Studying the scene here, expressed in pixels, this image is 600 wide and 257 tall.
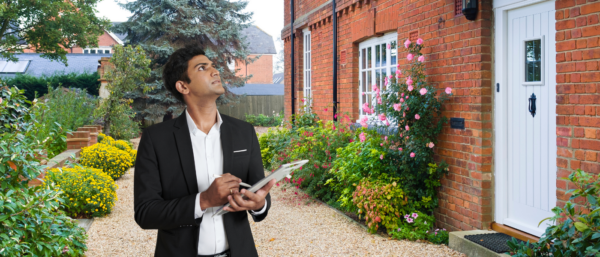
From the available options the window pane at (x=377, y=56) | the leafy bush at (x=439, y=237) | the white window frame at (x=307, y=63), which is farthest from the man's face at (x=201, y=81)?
the white window frame at (x=307, y=63)

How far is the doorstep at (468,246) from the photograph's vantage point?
14.7 feet

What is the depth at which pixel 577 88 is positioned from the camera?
4.07m

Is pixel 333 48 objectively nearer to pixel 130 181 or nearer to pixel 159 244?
pixel 130 181

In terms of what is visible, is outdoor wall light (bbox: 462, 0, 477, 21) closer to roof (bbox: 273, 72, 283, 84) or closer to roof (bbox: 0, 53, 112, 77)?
roof (bbox: 0, 53, 112, 77)

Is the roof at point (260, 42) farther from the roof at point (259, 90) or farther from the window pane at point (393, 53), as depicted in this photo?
the window pane at point (393, 53)

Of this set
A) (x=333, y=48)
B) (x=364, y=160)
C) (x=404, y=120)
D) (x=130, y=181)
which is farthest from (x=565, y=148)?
(x=130, y=181)

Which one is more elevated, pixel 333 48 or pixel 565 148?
pixel 333 48

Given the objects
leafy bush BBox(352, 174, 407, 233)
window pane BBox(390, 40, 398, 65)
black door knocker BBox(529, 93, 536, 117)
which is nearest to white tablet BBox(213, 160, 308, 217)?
black door knocker BBox(529, 93, 536, 117)

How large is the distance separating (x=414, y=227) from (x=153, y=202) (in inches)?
170

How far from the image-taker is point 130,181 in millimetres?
9727

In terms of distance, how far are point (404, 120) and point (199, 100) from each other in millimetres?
4132

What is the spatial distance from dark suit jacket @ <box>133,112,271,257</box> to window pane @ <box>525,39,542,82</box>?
3492 millimetres

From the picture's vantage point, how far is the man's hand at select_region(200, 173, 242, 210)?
1.79 metres

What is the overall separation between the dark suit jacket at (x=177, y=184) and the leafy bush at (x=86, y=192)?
493 centimetres
